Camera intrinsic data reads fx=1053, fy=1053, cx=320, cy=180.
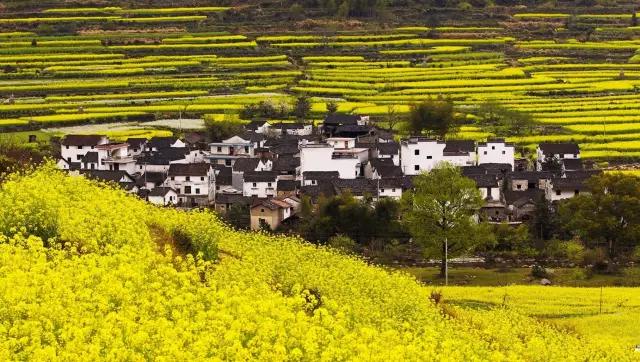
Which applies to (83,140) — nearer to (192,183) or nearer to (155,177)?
(155,177)

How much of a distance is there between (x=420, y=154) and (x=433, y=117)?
300 inches

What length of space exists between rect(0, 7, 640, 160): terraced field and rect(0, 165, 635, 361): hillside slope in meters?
34.5

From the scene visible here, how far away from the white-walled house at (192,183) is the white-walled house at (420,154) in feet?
29.7

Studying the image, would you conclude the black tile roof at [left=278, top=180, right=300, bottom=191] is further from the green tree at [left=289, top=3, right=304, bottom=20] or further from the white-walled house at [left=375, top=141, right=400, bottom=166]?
the green tree at [left=289, top=3, right=304, bottom=20]

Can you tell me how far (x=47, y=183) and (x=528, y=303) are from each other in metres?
14.1

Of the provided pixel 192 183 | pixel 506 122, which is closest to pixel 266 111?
pixel 506 122

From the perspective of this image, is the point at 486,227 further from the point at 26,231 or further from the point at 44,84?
the point at 44,84

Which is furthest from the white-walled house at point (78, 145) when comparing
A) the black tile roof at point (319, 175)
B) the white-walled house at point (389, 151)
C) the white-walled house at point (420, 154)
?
the white-walled house at point (420, 154)

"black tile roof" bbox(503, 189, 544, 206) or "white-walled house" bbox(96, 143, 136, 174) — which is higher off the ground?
"white-walled house" bbox(96, 143, 136, 174)

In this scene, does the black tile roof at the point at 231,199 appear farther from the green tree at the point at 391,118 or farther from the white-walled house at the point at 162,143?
the green tree at the point at 391,118

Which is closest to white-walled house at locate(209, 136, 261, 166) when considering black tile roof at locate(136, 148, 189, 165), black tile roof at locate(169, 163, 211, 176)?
black tile roof at locate(136, 148, 189, 165)

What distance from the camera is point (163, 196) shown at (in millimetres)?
45906

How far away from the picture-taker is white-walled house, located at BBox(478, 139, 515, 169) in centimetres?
4997

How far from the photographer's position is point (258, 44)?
3346 inches
